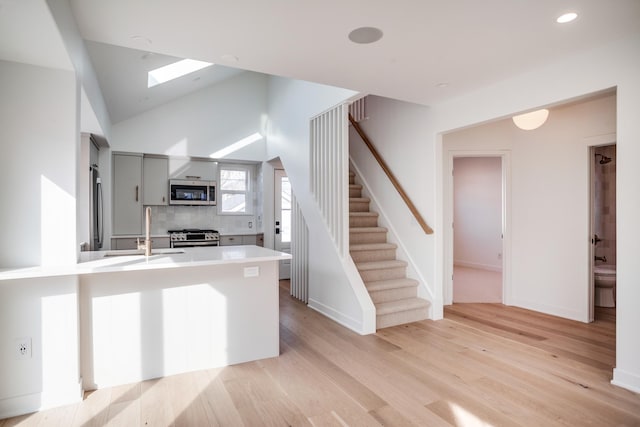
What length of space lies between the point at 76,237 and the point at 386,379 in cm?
249

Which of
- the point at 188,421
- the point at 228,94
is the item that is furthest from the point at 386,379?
the point at 228,94

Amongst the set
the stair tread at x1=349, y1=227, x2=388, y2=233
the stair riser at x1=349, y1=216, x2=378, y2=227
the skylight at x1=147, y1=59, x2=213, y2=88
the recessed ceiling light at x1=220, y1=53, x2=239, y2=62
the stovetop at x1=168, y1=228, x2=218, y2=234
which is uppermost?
the skylight at x1=147, y1=59, x2=213, y2=88

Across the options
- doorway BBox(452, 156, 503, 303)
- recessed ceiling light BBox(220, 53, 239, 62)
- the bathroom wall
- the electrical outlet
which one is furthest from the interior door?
the bathroom wall

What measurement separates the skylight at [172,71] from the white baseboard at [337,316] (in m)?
3.39

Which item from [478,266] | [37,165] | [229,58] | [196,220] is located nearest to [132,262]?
[37,165]

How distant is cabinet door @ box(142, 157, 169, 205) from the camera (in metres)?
5.77

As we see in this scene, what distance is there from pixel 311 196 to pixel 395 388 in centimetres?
265

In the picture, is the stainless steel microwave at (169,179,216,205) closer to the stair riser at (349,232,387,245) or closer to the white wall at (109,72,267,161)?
the white wall at (109,72,267,161)

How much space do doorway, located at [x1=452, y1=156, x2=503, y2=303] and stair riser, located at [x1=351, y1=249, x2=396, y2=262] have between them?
2.97 meters

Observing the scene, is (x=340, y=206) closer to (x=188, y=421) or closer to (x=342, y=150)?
(x=342, y=150)

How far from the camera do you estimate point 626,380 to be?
2.58 m

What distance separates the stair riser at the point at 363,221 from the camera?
4.98 meters

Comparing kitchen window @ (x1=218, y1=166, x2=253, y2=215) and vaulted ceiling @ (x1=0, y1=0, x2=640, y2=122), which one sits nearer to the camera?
vaulted ceiling @ (x1=0, y1=0, x2=640, y2=122)

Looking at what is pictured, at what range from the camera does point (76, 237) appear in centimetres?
249
